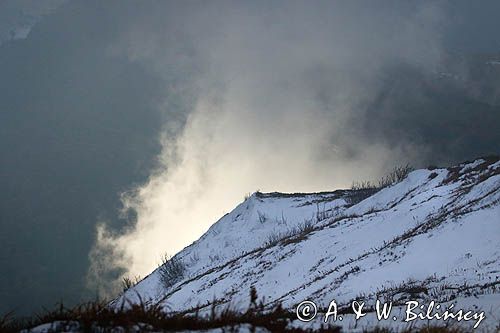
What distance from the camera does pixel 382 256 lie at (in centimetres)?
2820

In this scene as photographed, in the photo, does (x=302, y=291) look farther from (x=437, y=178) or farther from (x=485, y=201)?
(x=437, y=178)

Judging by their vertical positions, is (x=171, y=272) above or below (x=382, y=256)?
above

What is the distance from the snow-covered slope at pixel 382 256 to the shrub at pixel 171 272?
106cm

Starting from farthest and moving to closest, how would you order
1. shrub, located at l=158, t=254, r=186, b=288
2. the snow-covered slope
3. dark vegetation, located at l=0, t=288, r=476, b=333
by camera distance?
1. shrub, located at l=158, t=254, r=186, b=288
2. the snow-covered slope
3. dark vegetation, located at l=0, t=288, r=476, b=333

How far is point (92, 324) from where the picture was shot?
4.86 m

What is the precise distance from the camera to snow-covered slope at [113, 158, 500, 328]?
15.7 metres

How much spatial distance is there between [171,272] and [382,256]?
5868 cm

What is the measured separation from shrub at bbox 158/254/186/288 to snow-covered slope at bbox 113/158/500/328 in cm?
106

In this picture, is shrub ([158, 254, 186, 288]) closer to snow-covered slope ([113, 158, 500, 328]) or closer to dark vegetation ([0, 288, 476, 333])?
snow-covered slope ([113, 158, 500, 328])

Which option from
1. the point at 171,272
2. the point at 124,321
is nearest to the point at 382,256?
the point at 124,321

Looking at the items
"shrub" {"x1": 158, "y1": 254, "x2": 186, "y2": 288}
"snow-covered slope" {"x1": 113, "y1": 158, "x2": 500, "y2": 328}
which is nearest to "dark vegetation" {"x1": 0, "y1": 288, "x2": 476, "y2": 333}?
"snow-covered slope" {"x1": 113, "y1": 158, "x2": 500, "y2": 328}

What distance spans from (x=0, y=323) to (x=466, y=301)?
908cm

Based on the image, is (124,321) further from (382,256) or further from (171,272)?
(171,272)

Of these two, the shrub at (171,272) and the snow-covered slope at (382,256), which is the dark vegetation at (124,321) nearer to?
the snow-covered slope at (382,256)
